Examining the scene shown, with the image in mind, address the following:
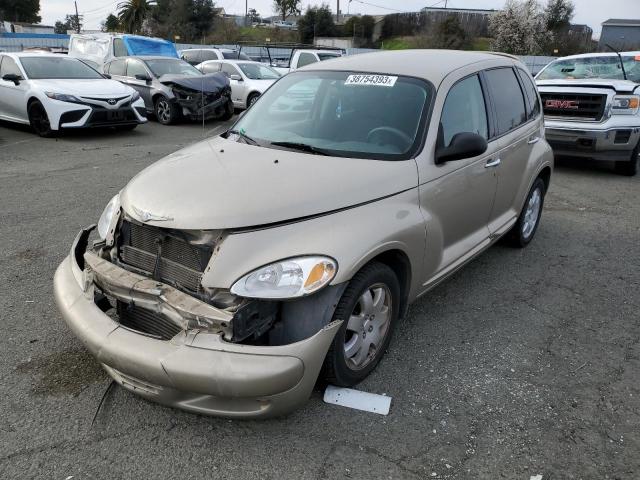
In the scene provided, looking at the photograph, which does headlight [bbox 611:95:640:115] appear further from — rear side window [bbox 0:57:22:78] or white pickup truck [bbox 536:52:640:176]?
rear side window [bbox 0:57:22:78]

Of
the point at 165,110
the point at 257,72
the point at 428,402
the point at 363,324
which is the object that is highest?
the point at 257,72

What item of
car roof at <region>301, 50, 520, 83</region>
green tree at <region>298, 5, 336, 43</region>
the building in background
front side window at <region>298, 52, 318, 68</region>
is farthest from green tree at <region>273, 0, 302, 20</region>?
car roof at <region>301, 50, 520, 83</region>

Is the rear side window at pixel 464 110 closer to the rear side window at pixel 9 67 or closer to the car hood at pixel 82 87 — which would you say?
the car hood at pixel 82 87

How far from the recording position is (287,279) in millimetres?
2557

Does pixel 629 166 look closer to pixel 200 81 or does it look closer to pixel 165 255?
pixel 165 255

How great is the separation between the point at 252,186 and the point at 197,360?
3.22ft

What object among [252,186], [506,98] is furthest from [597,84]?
[252,186]

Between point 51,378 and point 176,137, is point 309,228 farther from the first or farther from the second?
point 176,137

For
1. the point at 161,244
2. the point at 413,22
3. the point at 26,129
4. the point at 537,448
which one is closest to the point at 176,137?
the point at 26,129

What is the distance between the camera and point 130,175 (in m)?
7.90

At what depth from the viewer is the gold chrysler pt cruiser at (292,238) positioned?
2.51 m

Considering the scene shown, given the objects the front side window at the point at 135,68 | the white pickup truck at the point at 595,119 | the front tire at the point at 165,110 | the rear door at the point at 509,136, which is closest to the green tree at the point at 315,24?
the front side window at the point at 135,68

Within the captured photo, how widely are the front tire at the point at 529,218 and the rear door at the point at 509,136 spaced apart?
0.82ft

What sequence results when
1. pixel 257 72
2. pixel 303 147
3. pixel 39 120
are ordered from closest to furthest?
pixel 303 147 → pixel 39 120 → pixel 257 72
